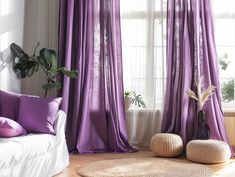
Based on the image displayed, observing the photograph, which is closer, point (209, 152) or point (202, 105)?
point (209, 152)

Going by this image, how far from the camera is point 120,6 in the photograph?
4.90m

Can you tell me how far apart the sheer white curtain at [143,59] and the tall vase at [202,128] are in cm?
63

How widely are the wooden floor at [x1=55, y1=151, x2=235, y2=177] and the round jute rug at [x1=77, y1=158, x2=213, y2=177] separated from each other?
0.09 metres

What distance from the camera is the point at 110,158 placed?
4.30m

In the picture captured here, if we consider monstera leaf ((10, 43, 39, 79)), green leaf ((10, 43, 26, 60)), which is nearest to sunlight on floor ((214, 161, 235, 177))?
monstera leaf ((10, 43, 39, 79))

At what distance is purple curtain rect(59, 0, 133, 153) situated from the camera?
4.65 metres

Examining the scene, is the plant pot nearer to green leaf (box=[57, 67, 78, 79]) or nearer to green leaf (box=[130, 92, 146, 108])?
green leaf (box=[130, 92, 146, 108])

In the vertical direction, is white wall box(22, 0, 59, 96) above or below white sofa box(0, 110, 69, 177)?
above

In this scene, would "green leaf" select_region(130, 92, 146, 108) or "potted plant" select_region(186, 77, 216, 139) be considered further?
"green leaf" select_region(130, 92, 146, 108)

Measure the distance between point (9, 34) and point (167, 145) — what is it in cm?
234

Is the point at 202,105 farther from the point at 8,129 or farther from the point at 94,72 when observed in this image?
the point at 8,129

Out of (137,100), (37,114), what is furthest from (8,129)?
(137,100)

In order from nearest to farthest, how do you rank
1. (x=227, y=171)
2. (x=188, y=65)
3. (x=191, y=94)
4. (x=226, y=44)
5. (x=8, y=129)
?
(x=8, y=129) < (x=227, y=171) < (x=191, y=94) < (x=188, y=65) < (x=226, y=44)

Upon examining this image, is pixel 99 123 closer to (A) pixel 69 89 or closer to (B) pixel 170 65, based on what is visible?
(A) pixel 69 89
